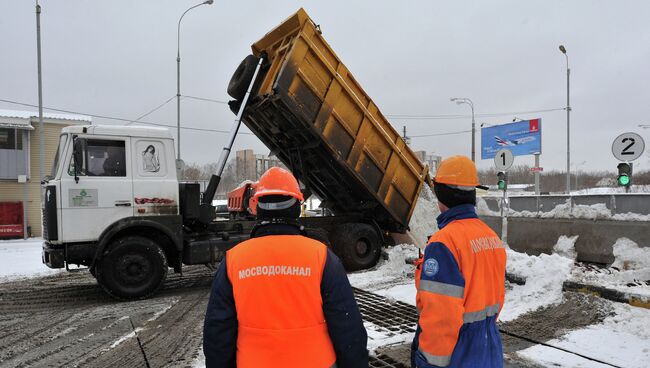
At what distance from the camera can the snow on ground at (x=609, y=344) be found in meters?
4.00

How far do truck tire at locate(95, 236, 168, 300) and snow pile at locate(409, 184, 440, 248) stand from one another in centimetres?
480

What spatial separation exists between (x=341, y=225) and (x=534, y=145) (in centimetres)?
2376

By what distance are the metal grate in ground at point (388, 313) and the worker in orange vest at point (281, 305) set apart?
3.24m

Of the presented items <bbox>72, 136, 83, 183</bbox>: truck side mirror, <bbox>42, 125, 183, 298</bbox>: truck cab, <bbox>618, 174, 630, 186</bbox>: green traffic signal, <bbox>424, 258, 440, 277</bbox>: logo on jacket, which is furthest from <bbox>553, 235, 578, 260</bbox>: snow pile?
<bbox>72, 136, 83, 183</bbox>: truck side mirror

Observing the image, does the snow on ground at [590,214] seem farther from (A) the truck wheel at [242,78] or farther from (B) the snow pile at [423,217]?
(A) the truck wheel at [242,78]

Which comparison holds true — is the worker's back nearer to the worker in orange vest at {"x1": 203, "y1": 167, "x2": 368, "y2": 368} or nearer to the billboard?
the worker in orange vest at {"x1": 203, "y1": 167, "x2": 368, "y2": 368}

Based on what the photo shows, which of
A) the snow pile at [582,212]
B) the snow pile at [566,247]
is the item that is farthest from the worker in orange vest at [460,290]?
the snow pile at [582,212]

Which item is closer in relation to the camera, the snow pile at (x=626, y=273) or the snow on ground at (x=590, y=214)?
the snow pile at (x=626, y=273)

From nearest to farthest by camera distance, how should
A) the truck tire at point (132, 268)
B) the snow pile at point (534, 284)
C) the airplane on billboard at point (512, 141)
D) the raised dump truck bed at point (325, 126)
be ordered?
the snow pile at point (534, 284)
the truck tire at point (132, 268)
the raised dump truck bed at point (325, 126)
the airplane on billboard at point (512, 141)

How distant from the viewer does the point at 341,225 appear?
8812 mm

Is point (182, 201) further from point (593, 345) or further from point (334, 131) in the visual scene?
point (593, 345)

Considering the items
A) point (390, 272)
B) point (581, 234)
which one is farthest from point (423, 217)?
point (581, 234)

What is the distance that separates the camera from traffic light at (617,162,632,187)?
8.39 meters

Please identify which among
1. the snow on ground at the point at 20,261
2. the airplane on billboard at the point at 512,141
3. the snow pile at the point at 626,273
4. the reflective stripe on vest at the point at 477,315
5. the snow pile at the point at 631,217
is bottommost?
the snow on ground at the point at 20,261
